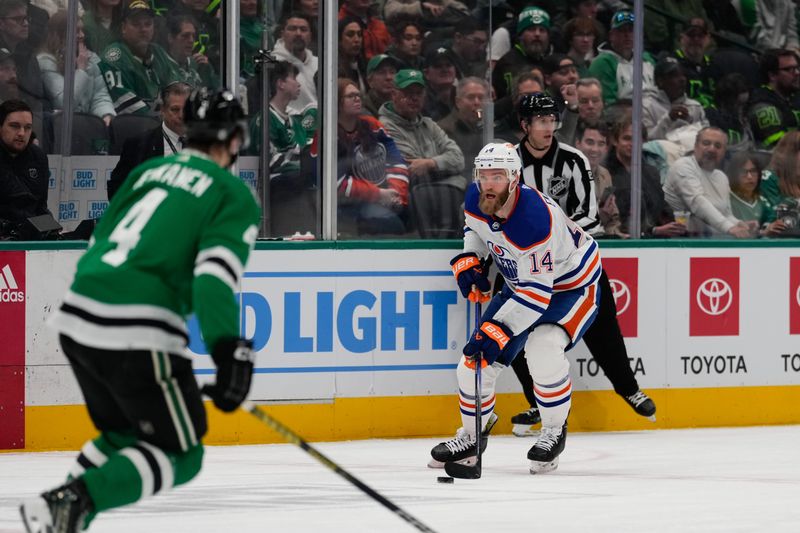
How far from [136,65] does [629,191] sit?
7.65 ft

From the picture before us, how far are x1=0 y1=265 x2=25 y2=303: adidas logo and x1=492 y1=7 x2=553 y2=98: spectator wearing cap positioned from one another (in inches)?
91.0

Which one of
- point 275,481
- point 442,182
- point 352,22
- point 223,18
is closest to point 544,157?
point 442,182

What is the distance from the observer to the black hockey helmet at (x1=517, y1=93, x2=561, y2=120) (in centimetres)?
631

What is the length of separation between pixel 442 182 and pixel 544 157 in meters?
0.52

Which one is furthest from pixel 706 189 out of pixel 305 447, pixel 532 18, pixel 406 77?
pixel 305 447

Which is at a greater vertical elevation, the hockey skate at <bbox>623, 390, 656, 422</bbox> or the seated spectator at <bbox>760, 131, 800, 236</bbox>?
the seated spectator at <bbox>760, 131, 800, 236</bbox>

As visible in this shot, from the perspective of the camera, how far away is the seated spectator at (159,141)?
6.14 m

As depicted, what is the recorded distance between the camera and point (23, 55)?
598 centimetres

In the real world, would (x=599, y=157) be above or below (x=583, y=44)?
below

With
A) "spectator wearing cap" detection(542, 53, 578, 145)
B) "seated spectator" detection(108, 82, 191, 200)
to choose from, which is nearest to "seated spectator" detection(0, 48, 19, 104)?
"seated spectator" detection(108, 82, 191, 200)

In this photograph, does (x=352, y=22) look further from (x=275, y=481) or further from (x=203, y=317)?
(x=203, y=317)

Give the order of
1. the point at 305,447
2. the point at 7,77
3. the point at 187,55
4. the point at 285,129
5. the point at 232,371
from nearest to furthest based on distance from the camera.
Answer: the point at 232,371
the point at 305,447
the point at 7,77
the point at 187,55
the point at 285,129

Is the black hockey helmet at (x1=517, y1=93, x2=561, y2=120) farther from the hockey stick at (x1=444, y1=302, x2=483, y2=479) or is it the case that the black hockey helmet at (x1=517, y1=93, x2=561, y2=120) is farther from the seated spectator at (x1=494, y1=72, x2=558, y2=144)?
the hockey stick at (x1=444, y1=302, x2=483, y2=479)

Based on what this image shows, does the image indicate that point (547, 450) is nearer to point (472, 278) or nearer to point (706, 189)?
point (472, 278)
